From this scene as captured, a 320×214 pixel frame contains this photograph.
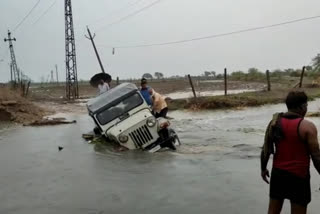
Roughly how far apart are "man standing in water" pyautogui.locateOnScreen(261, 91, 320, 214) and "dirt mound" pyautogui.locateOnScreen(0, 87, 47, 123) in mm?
21160

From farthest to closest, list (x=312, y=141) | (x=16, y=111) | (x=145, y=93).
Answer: (x=16, y=111) → (x=145, y=93) → (x=312, y=141)

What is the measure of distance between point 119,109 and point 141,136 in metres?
1.30

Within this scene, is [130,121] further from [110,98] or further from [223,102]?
[223,102]

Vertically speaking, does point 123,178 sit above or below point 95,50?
below

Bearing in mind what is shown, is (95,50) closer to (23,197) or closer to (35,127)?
(35,127)

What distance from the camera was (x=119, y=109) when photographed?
13.4 metres

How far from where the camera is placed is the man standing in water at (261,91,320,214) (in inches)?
194

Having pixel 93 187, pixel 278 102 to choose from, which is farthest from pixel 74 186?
pixel 278 102

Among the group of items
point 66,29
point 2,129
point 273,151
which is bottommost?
point 2,129

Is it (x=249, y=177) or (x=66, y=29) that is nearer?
(x=249, y=177)

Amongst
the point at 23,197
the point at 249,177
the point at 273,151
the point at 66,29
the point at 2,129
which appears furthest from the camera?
the point at 66,29

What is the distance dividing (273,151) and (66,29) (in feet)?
140

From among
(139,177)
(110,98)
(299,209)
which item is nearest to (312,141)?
(299,209)

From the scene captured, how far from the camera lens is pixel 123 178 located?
961 cm
